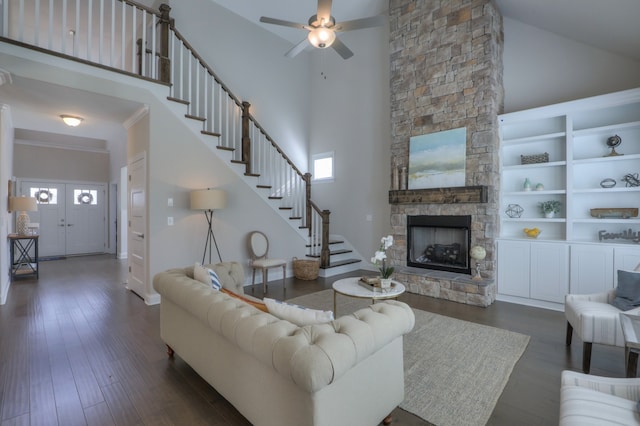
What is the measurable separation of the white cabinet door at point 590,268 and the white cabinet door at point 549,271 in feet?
0.26

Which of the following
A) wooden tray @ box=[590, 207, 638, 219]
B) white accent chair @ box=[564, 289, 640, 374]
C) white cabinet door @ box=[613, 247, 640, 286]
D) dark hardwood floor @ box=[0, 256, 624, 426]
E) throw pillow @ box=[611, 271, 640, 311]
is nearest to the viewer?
dark hardwood floor @ box=[0, 256, 624, 426]

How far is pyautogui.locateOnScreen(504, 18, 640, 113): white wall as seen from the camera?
4.05m

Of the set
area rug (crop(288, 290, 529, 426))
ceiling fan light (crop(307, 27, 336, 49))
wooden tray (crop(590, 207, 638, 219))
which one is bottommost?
area rug (crop(288, 290, 529, 426))

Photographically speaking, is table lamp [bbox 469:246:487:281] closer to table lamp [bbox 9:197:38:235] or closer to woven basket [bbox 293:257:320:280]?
woven basket [bbox 293:257:320:280]

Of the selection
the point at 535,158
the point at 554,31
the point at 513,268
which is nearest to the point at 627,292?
the point at 513,268

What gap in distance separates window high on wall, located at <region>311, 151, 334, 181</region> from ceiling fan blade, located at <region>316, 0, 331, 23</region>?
402 cm

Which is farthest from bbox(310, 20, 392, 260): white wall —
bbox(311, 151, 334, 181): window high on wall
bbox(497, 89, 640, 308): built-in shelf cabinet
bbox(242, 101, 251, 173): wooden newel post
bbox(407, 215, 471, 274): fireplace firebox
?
bbox(242, 101, 251, 173): wooden newel post

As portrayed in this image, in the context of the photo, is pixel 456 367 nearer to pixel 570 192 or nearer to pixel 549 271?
pixel 549 271

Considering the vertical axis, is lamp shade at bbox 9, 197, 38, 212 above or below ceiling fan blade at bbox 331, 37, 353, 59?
below

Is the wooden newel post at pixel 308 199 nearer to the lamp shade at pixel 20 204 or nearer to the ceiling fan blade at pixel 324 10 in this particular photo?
the ceiling fan blade at pixel 324 10

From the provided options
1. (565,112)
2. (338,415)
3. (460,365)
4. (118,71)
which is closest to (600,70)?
(565,112)

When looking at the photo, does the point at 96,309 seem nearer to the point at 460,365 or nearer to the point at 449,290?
the point at 460,365

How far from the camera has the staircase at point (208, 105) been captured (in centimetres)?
474

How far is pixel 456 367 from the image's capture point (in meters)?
2.58
